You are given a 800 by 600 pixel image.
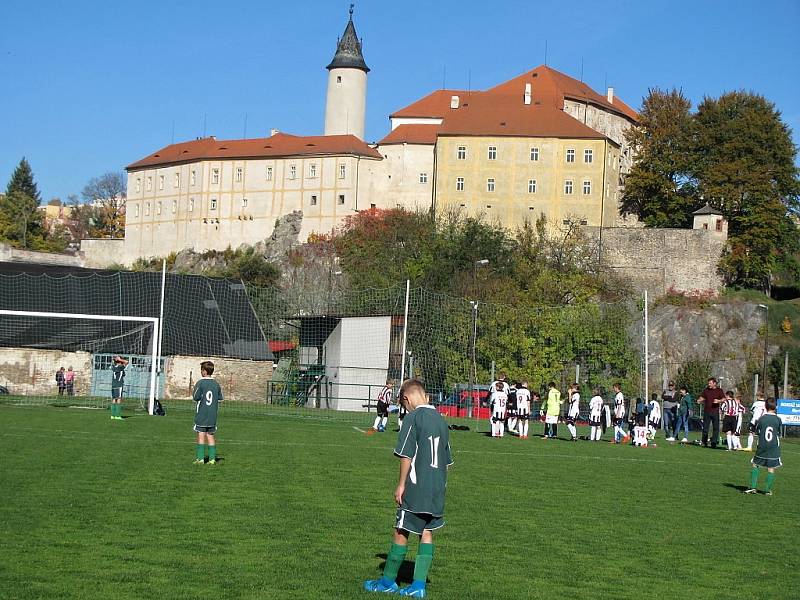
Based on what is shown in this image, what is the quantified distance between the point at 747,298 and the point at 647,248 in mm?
8532

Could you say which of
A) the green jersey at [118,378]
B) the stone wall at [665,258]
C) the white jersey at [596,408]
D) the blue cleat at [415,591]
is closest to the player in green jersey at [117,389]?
the green jersey at [118,378]

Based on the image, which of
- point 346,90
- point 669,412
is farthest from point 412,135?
point 669,412

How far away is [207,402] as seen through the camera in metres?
18.9

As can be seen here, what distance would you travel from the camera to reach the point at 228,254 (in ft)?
375

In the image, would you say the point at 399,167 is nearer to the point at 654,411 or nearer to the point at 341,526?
the point at 654,411

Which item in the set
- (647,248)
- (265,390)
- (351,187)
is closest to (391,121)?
(351,187)

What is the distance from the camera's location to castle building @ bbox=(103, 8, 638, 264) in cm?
10544

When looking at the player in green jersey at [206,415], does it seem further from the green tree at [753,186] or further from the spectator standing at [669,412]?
the green tree at [753,186]

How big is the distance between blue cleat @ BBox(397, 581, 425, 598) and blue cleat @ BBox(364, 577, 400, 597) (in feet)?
0.22

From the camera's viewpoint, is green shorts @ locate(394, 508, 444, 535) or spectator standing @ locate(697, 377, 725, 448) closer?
green shorts @ locate(394, 508, 444, 535)

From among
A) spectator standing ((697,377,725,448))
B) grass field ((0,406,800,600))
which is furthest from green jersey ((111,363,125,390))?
spectator standing ((697,377,725,448))

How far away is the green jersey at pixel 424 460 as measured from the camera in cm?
981

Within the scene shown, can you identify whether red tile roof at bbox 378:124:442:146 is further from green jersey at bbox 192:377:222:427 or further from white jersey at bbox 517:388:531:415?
green jersey at bbox 192:377:222:427

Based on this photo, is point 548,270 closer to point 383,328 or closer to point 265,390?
point 265,390
